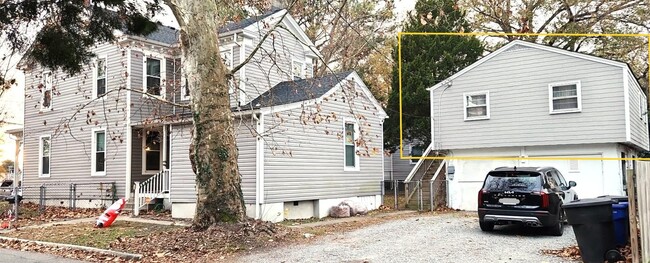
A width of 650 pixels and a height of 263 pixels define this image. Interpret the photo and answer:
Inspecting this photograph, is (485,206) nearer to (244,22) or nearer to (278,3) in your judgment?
(244,22)

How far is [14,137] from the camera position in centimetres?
2592

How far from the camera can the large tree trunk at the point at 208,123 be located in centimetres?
1171

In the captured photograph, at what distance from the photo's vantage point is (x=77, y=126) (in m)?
21.8

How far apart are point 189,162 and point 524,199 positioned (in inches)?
395

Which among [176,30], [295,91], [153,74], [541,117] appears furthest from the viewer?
[176,30]

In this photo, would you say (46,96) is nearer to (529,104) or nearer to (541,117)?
(529,104)

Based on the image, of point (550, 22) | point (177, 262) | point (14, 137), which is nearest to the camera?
point (177, 262)

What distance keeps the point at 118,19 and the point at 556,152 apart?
14964mm

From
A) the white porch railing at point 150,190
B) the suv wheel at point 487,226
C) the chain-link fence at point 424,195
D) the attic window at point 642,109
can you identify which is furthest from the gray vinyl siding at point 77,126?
the attic window at point 642,109

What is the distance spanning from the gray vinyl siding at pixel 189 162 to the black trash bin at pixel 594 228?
8.76 meters

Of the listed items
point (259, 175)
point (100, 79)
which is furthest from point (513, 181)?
point (100, 79)

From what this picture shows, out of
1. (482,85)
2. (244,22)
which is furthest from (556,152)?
(244,22)

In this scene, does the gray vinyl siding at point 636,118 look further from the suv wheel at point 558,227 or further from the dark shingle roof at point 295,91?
the dark shingle roof at point 295,91

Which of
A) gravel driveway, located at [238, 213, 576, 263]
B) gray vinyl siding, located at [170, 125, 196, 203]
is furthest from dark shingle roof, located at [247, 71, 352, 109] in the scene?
gravel driveway, located at [238, 213, 576, 263]
